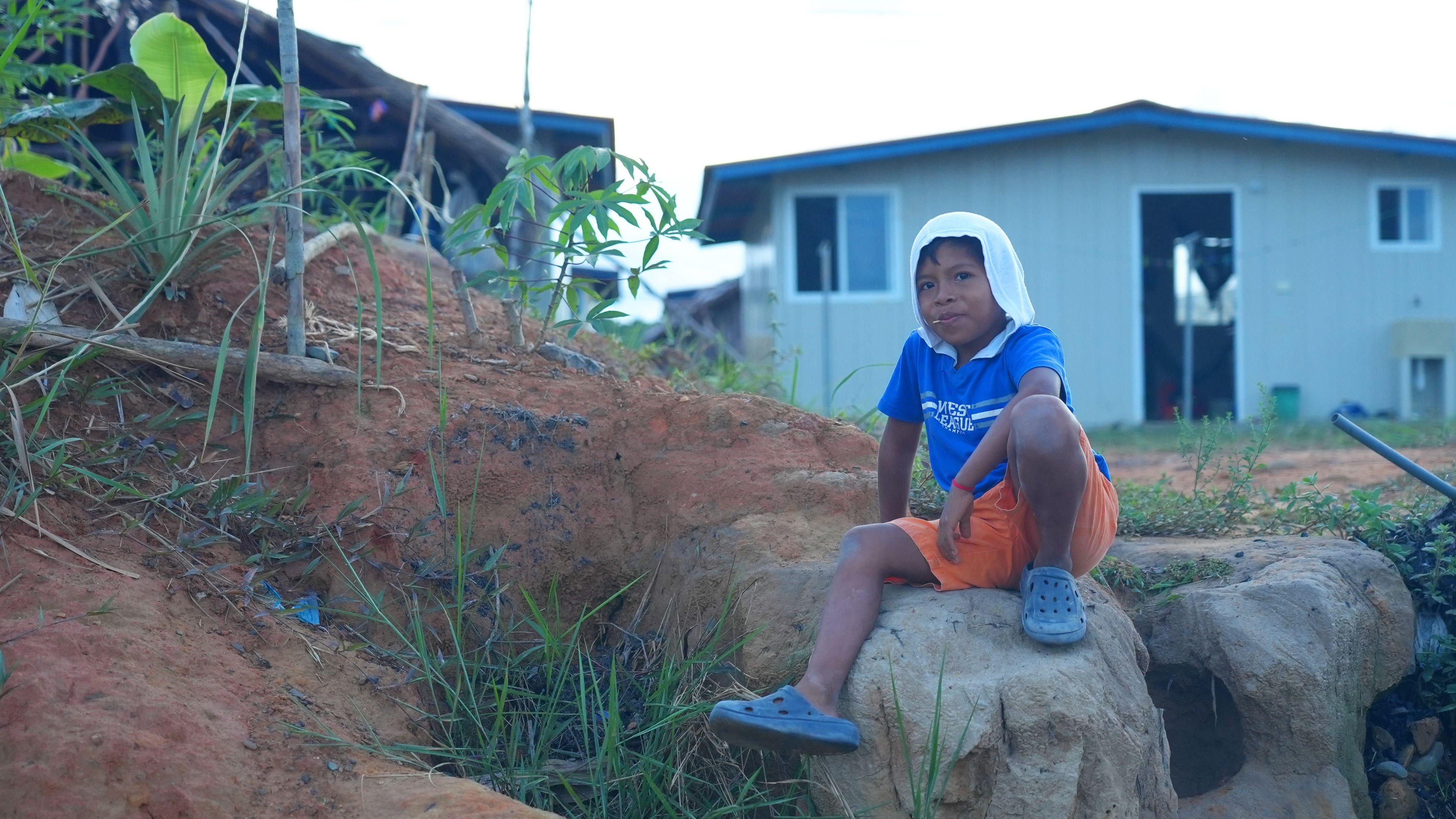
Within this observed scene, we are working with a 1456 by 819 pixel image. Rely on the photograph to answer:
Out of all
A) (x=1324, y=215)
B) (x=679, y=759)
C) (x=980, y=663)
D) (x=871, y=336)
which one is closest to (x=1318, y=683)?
(x=980, y=663)

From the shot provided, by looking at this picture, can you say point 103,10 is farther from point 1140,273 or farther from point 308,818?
point 1140,273

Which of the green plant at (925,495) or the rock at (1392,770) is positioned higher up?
the green plant at (925,495)

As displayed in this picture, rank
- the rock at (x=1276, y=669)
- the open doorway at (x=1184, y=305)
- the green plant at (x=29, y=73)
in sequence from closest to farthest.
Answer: the rock at (x=1276, y=669) < the green plant at (x=29, y=73) < the open doorway at (x=1184, y=305)

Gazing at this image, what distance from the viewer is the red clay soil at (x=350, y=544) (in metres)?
1.96

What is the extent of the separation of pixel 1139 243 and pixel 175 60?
10.7 m

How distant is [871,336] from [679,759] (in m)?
9.63

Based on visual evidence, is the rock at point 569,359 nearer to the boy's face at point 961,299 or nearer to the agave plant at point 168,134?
the agave plant at point 168,134

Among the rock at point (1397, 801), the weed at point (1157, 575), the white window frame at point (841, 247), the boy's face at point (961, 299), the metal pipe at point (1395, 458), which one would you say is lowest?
the rock at point (1397, 801)

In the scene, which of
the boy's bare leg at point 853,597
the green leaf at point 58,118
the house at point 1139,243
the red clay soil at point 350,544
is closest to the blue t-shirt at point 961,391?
the boy's bare leg at point 853,597

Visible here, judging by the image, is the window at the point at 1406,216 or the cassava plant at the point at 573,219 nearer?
the cassava plant at the point at 573,219

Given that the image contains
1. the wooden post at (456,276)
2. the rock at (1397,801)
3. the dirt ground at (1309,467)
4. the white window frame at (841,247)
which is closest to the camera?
the rock at (1397,801)

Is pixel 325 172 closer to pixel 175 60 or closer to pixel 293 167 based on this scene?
pixel 293 167

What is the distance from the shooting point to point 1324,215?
12.0m

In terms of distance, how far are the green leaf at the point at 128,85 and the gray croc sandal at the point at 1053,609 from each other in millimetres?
2905
